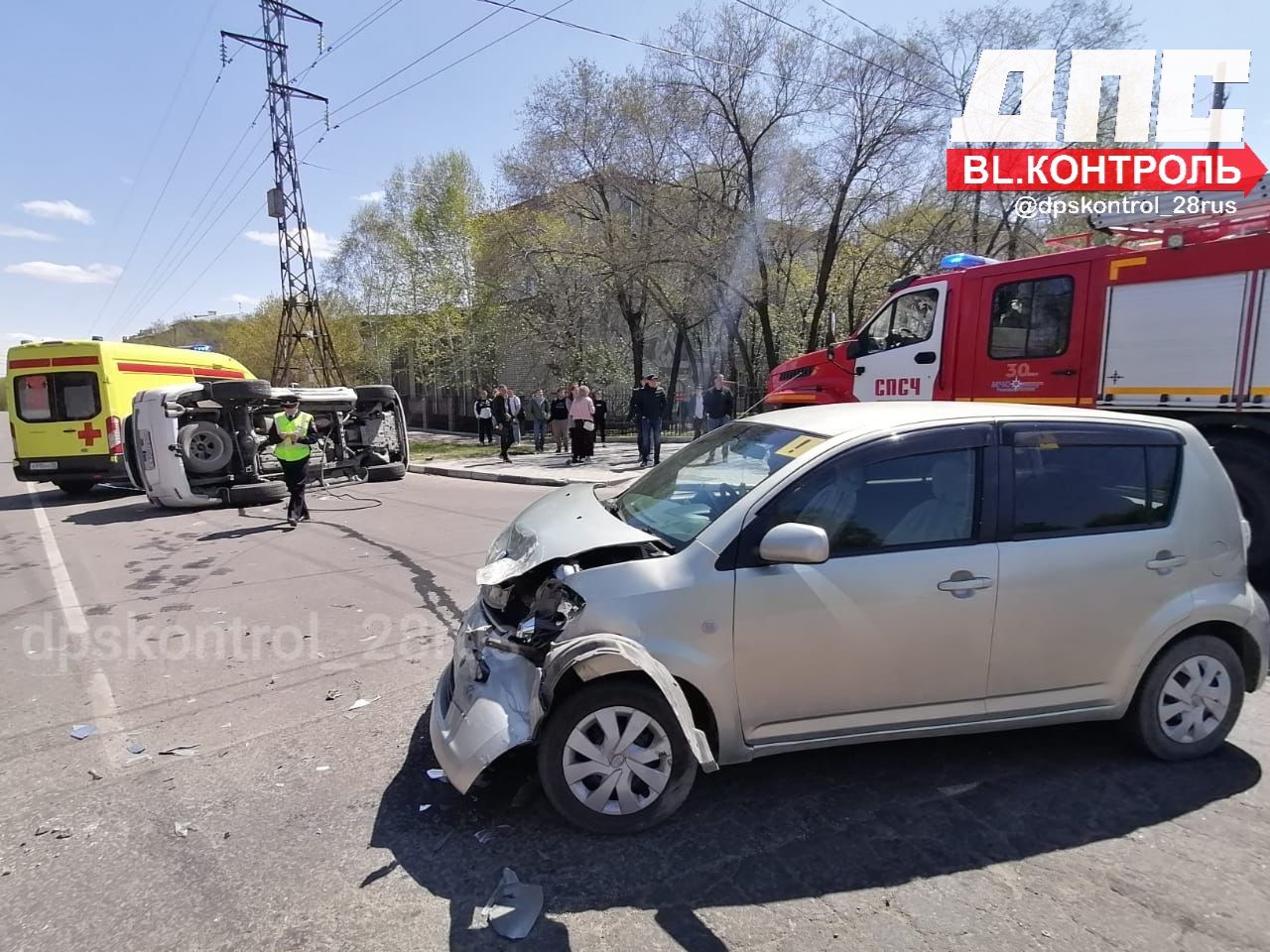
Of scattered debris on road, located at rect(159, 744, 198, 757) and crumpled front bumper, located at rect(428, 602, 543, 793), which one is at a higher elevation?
crumpled front bumper, located at rect(428, 602, 543, 793)

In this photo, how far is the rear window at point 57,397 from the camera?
12.2 metres

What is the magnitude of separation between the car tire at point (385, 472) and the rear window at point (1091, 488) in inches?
498

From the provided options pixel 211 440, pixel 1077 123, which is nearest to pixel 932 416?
pixel 211 440

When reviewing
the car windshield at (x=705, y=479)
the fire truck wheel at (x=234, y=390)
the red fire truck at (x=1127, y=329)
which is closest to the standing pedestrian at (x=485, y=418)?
the fire truck wheel at (x=234, y=390)

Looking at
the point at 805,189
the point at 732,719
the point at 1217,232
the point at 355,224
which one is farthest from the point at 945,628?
the point at 355,224

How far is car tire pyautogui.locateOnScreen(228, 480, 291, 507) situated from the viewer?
35.2 feet

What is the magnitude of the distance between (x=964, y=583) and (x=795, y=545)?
757mm

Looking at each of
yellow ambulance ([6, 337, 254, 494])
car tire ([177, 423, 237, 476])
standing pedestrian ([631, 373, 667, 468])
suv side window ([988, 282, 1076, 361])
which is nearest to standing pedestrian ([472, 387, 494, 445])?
standing pedestrian ([631, 373, 667, 468])

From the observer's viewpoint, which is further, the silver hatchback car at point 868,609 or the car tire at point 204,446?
the car tire at point 204,446

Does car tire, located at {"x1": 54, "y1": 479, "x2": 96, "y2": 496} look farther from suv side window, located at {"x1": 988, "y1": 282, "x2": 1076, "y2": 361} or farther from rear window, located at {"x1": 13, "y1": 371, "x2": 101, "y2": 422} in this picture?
suv side window, located at {"x1": 988, "y1": 282, "x2": 1076, "y2": 361}

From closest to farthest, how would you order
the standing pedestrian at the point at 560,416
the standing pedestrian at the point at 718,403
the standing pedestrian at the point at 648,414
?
the standing pedestrian at the point at 718,403 → the standing pedestrian at the point at 648,414 → the standing pedestrian at the point at 560,416

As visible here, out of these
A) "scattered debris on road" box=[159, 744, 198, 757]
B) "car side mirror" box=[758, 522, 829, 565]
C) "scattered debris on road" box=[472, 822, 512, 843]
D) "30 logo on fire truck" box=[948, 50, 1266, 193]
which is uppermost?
"30 logo on fire truck" box=[948, 50, 1266, 193]

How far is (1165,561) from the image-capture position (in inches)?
121

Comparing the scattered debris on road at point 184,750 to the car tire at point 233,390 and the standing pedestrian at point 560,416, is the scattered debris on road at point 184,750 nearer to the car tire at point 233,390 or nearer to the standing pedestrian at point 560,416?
the car tire at point 233,390
